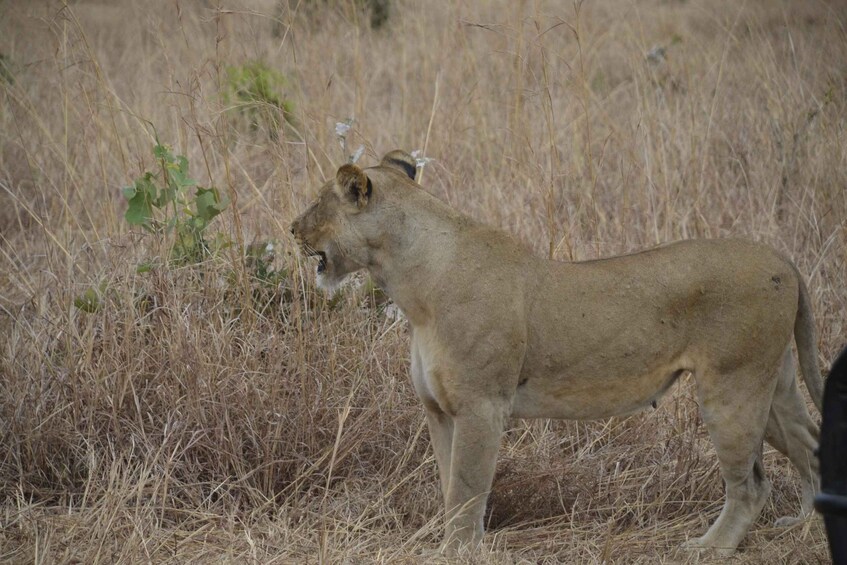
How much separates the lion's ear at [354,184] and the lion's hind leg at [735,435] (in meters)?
1.37

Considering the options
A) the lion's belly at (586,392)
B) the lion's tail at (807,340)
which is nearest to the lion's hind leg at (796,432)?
the lion's tail at (807,340)

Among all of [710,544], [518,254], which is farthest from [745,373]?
[518,254]

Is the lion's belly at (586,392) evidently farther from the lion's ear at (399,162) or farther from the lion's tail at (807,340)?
the lion's ear at (399,162)

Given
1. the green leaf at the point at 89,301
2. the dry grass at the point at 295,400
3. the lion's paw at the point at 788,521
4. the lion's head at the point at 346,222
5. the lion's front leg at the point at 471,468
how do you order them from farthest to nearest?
the green leaf at the point at 89,301 → the lion's paw at the point at 788,521 → the dry grass at the point at 295,400 → the lion's head at the point at 346,222 → the lion's front leg at the point at 471,468

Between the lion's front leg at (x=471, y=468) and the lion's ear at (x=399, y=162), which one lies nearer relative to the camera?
the lion's front leg at (x=471, y=468)

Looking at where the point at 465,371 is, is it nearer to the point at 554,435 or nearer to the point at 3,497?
the point at 554,435

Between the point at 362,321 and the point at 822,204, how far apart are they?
9.89 ft

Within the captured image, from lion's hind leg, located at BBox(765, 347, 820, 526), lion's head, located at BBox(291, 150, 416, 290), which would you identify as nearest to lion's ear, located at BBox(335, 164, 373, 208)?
lion's head, located at BBox(291, 150, 416, 290)

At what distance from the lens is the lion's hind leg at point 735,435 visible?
374 cm

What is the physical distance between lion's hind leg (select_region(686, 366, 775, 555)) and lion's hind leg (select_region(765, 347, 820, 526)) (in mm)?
251

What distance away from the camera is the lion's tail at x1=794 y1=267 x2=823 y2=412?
3889mm

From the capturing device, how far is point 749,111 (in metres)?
7.30

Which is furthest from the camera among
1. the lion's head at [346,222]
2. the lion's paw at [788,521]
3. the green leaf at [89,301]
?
the green leaf at [89,301]

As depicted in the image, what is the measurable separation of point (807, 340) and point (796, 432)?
41cm
